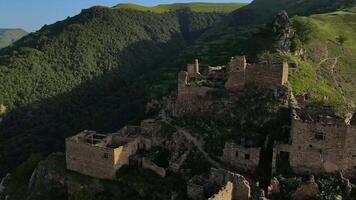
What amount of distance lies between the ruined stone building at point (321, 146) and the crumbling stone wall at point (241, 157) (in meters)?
2.72

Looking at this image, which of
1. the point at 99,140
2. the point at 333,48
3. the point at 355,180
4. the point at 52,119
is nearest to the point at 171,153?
the point at 99,140

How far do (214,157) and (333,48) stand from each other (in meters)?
66.2

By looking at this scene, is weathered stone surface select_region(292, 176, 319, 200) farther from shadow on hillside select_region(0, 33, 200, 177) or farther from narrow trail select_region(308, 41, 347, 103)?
shadow on hillside select_region(0, 33, 200, 177)

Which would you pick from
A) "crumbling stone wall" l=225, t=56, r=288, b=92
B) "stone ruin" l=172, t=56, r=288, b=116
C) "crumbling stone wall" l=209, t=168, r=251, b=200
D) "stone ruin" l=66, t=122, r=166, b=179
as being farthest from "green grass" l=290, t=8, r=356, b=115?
"stone ruin" l=66, t=122, r=166, b=179

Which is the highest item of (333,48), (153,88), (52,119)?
(333,48)

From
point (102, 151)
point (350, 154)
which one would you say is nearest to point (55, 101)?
point (102, 151)

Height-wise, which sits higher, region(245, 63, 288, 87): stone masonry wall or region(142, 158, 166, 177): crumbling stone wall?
region(245, 63, 288, 87): stone masonry wall

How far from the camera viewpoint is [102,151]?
6069 centimetres

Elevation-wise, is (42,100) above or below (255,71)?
below

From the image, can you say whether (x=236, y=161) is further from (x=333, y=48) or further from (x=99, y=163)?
(x=333, y=48)

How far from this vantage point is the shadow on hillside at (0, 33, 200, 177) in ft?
434

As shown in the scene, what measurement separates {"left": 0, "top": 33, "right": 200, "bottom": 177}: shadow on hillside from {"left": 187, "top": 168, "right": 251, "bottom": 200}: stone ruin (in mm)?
73307

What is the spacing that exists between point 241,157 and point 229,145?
1934mm

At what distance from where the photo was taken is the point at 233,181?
4878 cm
